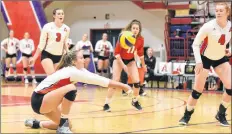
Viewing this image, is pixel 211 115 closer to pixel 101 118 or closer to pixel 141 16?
pixel 101 118

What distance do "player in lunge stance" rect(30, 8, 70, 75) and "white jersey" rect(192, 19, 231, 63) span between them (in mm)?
1729

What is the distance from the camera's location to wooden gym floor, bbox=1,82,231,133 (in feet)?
13.2

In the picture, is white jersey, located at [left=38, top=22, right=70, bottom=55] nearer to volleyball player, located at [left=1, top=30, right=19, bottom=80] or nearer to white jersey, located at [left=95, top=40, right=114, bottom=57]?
white jersey, located at [left=95, top=40, right=114, bottom=57]

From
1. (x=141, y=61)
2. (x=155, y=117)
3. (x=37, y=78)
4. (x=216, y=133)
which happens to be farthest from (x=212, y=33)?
(x=37, y=78)

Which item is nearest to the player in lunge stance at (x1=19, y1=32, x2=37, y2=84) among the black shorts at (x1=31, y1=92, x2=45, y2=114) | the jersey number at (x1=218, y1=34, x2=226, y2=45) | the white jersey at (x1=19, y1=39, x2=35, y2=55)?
the white jersey at (x1=19, y1=39, x2=35, y2=55)

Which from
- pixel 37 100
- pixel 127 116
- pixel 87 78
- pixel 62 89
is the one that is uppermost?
pixel 87 78

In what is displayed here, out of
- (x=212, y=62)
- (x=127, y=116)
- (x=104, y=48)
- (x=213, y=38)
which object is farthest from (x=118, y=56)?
(x=104, y=48)

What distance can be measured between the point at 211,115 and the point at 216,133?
1.35 metres

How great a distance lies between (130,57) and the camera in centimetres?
548

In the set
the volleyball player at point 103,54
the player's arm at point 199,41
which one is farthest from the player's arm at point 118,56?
the volleyball player at point 103,54

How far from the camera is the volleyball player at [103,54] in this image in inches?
407

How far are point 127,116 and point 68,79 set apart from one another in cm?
156

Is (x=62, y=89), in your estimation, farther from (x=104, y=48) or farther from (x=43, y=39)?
(x=104, y=48)

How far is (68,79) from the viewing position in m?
3.58
